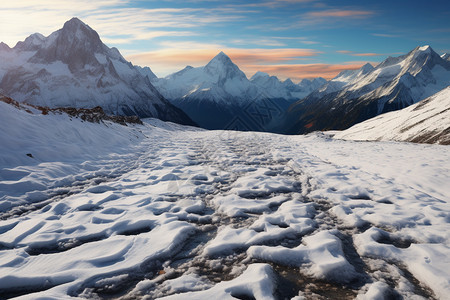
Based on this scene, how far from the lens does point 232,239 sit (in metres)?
4.96

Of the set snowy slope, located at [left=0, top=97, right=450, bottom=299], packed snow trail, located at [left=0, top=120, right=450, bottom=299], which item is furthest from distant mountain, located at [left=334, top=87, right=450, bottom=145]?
packed snow trail, located at [left=0, top=120, right=450, bottom=299]

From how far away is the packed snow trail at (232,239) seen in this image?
12.0 feet

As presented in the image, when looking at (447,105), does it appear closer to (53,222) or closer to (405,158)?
(405,158)

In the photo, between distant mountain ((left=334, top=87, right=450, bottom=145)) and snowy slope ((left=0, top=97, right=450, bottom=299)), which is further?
distant mountain ((left=334, top=87, right=450, bottom=145))

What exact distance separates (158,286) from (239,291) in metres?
1.13

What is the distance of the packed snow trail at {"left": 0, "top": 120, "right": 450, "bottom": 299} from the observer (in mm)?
3664

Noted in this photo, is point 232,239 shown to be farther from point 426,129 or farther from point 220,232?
point 426,129

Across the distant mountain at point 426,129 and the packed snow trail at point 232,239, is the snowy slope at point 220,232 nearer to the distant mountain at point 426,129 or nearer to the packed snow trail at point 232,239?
the packed snow trail at point 232,239

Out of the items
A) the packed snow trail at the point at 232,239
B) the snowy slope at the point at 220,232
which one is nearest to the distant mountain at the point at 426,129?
the snowy slope at the point at 220,232

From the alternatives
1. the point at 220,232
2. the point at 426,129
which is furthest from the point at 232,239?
the point at 426,129

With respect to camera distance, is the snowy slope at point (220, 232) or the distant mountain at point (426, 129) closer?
the snowy slope at point (220, 232)

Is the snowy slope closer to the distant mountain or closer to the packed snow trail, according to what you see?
the packed snow trail

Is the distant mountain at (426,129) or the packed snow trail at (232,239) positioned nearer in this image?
the packed snow trail at (232,239)

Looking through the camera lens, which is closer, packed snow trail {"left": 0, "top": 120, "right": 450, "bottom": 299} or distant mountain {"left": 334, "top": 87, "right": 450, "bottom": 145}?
packed snow trail {"left": 0, "top": 120, "right": 450, "bottom": 299}
